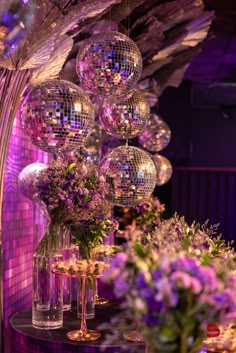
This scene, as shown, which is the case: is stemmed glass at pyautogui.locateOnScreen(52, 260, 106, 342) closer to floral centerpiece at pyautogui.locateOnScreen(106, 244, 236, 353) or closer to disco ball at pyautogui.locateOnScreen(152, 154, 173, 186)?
floral centerpiece at pyautogui.locateOnScreen(106, 244, 236, 353)

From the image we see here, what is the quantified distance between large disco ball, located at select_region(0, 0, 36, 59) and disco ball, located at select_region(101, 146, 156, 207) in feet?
4.08

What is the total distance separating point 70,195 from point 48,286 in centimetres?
50

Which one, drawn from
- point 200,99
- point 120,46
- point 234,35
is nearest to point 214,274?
point 120,46

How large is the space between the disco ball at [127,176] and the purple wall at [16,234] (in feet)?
3.36

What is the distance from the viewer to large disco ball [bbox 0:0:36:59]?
2.52 m

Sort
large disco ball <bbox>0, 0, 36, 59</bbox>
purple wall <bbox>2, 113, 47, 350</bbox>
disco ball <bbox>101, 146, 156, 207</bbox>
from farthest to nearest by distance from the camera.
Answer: purple wall <bbox>2, 113, 47, 350</bbox>
disco ball <bbox>101, 146, 156, 207</bbox>
large disco ball <bbox>0, 0, 36, 59</bbox>

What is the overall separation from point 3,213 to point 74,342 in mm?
1766

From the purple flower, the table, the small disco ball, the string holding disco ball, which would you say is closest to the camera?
the purple flower

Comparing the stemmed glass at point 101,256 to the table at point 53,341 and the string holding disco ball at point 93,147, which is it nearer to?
the table at point 53,341

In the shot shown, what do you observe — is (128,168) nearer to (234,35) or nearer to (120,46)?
(120,46)

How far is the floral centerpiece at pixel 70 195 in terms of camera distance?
310cm

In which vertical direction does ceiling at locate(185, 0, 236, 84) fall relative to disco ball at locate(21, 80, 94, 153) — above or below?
above

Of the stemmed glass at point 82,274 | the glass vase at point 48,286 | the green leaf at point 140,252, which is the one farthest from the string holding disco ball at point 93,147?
the green leaf at point 140,252

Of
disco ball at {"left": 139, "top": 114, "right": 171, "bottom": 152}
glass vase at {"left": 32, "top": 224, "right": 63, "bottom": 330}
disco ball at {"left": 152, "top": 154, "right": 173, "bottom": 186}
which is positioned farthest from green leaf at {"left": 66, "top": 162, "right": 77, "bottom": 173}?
disco ball at {"left": 152, "top": 154, "right": 173, "bottom": 186}
